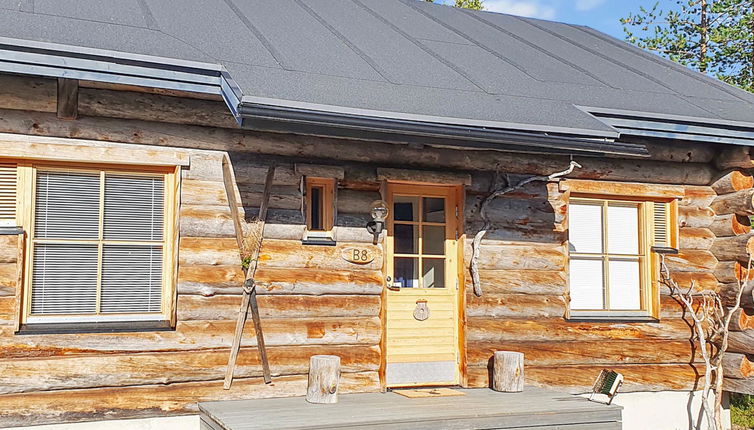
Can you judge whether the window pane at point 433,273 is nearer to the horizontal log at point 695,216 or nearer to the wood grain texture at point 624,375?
the wood grain texture at point 624,375

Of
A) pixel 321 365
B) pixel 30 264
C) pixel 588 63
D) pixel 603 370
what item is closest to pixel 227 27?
pixel 30 264

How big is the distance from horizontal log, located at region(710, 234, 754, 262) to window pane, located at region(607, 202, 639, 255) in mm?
915

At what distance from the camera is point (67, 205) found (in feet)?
20.9

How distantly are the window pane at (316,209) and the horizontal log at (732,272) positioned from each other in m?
4.59

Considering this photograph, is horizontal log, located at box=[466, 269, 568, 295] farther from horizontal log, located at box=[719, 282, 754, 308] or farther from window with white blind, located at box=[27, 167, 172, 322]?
window with white blind, located at box=[27, 167, 172, 322]

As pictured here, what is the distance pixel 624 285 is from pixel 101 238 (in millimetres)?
5502

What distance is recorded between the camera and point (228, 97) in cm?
593

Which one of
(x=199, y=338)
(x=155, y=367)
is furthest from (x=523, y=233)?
(x=155, y=367)

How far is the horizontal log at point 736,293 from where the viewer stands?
8.29m

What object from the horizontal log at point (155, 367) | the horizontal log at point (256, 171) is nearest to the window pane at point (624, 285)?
the horizontal log at point (155, 367)

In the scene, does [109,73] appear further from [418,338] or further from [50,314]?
[418,338]

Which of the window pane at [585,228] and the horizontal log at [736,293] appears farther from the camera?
the window pane at [585,228]

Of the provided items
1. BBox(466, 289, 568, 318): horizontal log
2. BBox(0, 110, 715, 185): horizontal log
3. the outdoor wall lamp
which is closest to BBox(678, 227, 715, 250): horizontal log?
BBox(0, 110, 715, 185): horizontal log

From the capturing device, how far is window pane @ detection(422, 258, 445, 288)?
7.84 m
